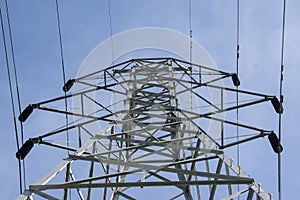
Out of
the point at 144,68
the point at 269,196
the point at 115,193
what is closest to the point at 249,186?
the point at 269,196

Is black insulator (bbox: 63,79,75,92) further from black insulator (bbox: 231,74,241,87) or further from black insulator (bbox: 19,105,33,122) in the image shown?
black insulator (bbox: 231,74,241,87)

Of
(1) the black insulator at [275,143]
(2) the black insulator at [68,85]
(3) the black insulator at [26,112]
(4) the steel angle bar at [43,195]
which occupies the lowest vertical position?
(1) the black insulator at [275,143]

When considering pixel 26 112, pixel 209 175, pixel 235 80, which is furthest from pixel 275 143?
pixel 26 112

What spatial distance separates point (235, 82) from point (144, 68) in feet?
7.73

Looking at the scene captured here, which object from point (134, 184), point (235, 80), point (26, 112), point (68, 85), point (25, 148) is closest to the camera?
point (134, 184)

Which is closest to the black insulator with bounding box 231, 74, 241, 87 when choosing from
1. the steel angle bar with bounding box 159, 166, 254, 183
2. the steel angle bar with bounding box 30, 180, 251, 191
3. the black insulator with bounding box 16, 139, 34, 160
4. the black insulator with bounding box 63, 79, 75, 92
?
the black insulator with bounding box 63, 79, 75, 92

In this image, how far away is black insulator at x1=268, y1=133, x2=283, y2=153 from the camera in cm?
966

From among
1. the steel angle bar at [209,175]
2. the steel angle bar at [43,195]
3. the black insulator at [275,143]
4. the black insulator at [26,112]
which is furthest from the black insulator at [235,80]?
the steel angle bar at [43,195]

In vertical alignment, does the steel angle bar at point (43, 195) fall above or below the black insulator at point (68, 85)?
below

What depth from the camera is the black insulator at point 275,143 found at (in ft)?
31.7

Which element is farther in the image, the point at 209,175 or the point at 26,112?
the point at 26,112

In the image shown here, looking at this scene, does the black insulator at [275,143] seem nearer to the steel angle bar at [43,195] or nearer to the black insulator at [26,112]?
the steel angle bar at [43,195]

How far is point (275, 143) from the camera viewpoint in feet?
32.1

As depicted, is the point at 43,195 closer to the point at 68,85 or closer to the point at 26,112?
the point at 26,112
